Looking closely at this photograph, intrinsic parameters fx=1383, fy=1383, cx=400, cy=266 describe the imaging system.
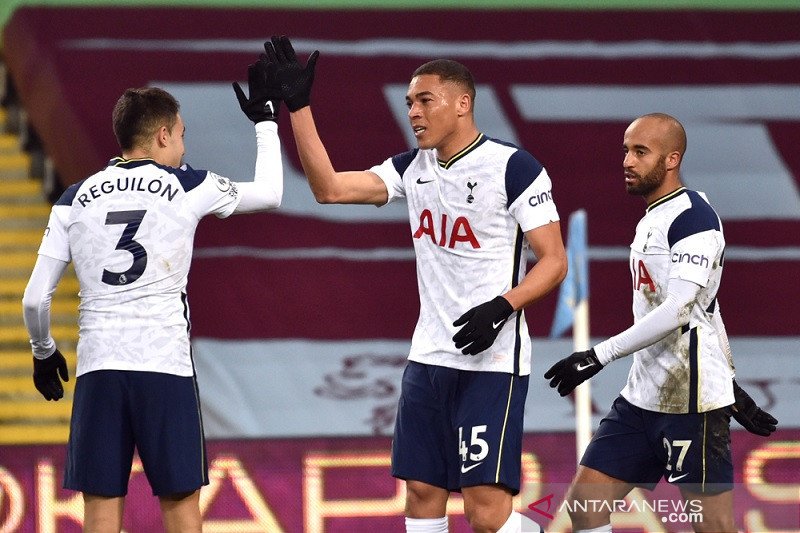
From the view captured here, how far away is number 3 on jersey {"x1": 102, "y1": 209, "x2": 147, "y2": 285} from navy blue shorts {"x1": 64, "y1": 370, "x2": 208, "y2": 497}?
30 centimetres

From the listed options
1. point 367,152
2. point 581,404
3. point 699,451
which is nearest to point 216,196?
point 699,451

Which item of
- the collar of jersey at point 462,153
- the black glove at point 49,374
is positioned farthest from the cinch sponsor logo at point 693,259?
the black glove at point 49,374

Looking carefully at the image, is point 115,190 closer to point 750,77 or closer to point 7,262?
point 7,262

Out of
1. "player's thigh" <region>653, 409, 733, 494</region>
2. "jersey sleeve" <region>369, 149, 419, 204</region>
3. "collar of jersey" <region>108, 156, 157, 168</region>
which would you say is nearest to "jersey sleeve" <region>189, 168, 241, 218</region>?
"collar of jersey" <region>108, 156, 157, 168</region>

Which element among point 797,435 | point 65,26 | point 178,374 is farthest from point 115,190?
point 65,26

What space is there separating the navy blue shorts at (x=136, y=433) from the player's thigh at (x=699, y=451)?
154 centimetres

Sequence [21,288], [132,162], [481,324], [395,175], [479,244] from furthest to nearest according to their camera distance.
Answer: [21,288] → [395,175] → [479,244] → [132,162] → [481,324]

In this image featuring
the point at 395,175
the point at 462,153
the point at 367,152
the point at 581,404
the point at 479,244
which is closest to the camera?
the point at 479,244

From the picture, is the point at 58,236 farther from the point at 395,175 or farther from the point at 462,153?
the point at 462,153

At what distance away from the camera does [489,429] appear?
14.3ft

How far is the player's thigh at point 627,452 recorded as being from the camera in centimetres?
467

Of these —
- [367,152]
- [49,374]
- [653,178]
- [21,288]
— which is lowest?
[49,374]

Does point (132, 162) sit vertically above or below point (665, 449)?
above

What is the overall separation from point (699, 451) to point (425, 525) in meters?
0.93
